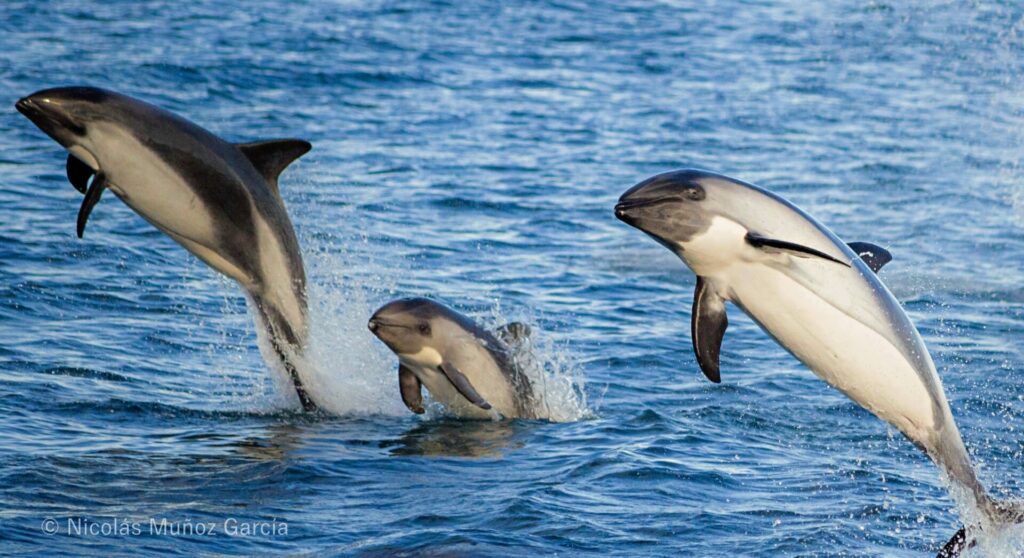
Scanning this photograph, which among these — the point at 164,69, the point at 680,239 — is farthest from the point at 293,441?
the point at 164,69

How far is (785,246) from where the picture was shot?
770cm

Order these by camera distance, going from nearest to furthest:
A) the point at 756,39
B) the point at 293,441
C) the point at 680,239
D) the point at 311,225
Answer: the point at 680,239 → the point at 293,441 → the point at 311,225 → the point at 756,39

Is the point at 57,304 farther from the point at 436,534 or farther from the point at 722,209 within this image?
the point at 722,209

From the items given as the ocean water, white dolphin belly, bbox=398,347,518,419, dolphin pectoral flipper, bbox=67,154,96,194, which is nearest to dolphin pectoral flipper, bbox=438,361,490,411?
white dolphin belly, bbox=398,347,518,419

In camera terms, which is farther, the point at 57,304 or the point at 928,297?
the point at 928,297

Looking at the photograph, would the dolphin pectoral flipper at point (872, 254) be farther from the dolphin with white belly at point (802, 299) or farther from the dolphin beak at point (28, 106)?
the dolphin beak at point (28, 106)

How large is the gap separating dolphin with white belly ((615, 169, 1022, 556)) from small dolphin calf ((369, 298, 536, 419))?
12.1ft

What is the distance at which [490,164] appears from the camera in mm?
21516

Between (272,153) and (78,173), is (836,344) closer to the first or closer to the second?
(272,153)

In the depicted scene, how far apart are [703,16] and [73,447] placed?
27.8 metres

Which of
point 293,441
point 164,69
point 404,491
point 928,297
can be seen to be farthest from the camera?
point 164,69

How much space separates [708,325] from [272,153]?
446 centimetres

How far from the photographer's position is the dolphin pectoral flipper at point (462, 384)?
454 inches

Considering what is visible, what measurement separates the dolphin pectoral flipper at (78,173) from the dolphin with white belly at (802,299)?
4.96 metres
